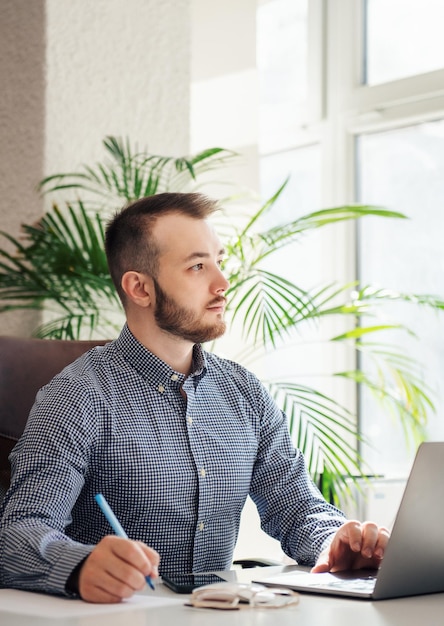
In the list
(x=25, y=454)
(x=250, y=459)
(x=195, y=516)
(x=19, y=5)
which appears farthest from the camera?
(x=19, y=5)

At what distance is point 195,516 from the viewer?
160 cm

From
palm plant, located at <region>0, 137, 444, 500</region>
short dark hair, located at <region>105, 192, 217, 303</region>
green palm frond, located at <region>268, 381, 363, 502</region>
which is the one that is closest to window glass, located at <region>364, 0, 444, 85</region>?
palm plant, located at <region>0, 137, 444, 500</region>

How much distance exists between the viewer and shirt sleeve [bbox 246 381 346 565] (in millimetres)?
1627

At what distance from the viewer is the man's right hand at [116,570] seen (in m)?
1.10

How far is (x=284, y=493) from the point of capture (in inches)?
67.5

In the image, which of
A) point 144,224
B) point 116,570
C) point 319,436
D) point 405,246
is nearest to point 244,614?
point 116,570

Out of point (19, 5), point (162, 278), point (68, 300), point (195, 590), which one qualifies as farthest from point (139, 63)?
point (195, 590)

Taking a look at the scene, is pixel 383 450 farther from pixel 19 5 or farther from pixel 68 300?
pixel 19 5

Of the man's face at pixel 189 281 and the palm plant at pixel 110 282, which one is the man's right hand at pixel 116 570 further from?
the palm plant at pixel 110 282

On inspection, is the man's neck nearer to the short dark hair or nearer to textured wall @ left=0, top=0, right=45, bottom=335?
the short dark hair

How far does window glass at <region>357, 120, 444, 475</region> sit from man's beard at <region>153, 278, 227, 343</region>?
1.68 metres

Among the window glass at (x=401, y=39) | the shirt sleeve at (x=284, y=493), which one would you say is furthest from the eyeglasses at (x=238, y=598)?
the window glass at (x=401, y=39)

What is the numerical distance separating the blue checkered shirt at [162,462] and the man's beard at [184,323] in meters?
0.07

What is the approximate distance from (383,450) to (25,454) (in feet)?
7.64
